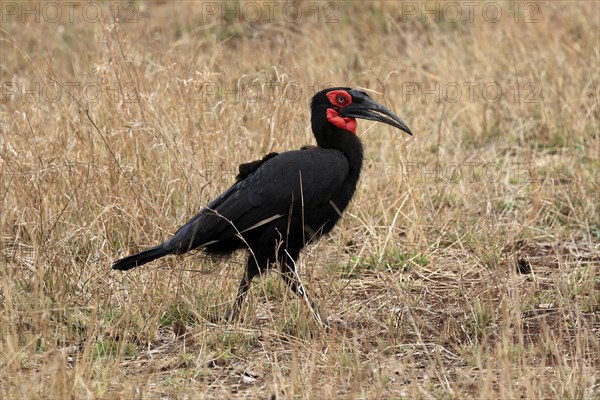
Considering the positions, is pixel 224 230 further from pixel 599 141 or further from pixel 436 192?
pixel 599 141

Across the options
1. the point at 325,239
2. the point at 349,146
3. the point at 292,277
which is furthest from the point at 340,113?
the point at 325,239

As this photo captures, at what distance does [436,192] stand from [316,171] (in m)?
1.75

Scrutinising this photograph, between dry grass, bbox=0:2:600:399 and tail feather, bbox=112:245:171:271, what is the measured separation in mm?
181

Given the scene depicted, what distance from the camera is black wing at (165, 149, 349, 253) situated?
4418 millimetres

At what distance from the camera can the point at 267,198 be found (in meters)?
4.43

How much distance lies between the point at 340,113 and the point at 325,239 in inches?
42.4

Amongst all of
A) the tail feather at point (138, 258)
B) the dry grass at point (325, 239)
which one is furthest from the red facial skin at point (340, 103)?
the tail feather at point (138, 258)

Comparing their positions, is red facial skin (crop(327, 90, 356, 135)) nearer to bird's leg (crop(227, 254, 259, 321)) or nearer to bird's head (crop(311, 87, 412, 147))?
bird's head (crop(311, 87, 412, 147))

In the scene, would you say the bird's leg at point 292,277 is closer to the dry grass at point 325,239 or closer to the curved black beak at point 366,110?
the dry grass at point 325,239

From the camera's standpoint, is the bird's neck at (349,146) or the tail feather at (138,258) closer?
the tail feather at (138,258)

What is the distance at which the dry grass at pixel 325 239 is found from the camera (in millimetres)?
3834

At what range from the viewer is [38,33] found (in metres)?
9.27

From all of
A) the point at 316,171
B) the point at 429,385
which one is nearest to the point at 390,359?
the point at 429,385

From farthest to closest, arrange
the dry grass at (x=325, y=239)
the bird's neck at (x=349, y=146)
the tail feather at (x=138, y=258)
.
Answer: the bird's neck at (x=349, y=146) → the tail feather at (x=138, y=258) → the dry grass at (x=325, y=239)
